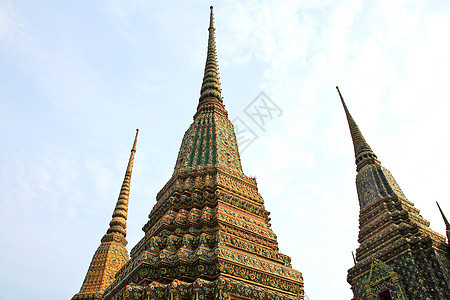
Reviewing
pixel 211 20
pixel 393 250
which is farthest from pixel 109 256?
pixel 211 20

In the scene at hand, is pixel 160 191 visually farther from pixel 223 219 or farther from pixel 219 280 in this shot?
pixel 219 280

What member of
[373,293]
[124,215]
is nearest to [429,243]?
[373,293]

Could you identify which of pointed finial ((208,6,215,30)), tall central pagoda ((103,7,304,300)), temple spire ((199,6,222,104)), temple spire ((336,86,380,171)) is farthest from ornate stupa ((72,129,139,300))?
temple spire ((336,86,380,171))

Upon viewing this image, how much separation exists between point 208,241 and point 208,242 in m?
0.03

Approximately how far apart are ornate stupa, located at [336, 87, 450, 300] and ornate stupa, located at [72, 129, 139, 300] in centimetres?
1195

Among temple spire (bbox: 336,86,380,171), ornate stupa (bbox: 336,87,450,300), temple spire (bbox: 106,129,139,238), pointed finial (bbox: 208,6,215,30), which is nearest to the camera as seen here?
ornate stupa (bbox: 336,87,450,300)

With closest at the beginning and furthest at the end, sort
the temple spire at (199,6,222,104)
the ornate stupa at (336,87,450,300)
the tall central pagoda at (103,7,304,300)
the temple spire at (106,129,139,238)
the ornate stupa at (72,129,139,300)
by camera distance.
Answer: the tall central pagoda at (103,7,304,300)
the ornate stupa at (336,87,450,300)
the temple spire at (199,6,222,104)
the ornate stupa at (72,129,139,300)
the temple spire at (106,129,139,238)

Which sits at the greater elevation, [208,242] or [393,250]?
[393,250]

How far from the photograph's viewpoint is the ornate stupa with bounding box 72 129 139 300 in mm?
16812

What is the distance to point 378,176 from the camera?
65.1 feet

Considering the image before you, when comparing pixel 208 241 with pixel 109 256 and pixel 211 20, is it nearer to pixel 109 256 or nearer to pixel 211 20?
pixel 109 256

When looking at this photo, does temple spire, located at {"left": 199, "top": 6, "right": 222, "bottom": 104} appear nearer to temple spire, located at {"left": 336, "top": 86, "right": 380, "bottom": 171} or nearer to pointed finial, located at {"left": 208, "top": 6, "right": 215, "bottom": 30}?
pointed finial, located at {"left": 208, "top": 6, "right": 215, "bottom": 30}

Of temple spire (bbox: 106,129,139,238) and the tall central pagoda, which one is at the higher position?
temple spire (bbox: 106,129,139,238)

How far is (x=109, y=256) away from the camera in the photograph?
18391mm
